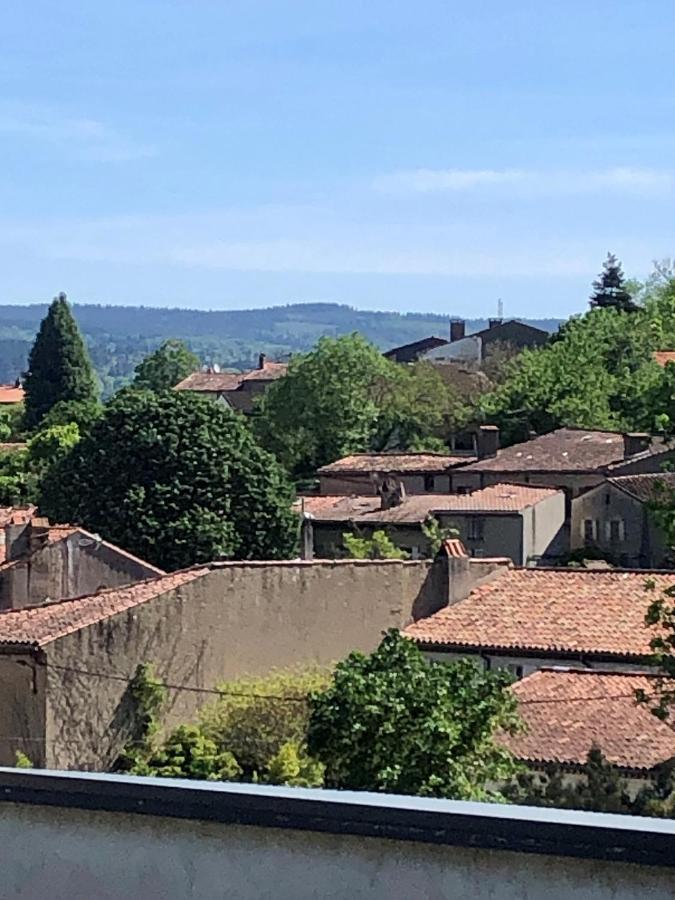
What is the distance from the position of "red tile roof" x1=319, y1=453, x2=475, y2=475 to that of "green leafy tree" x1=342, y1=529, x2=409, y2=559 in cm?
1159

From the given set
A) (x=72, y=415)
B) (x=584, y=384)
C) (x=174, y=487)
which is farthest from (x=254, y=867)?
(x=72, y=415)

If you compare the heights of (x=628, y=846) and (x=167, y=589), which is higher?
(x=628, y=846)

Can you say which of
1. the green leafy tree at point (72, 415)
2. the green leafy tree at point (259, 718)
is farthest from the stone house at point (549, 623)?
the green leafy tree at point (72, 415)

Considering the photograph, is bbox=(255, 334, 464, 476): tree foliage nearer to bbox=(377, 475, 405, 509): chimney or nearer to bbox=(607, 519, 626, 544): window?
bbox=(377, 475, 405, 509): chimney

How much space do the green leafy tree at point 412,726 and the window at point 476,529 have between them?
2134cm

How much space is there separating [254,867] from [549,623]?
17.7 m

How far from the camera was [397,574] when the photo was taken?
2273cm

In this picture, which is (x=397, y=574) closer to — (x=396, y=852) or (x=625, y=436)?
(x=396, y=852)

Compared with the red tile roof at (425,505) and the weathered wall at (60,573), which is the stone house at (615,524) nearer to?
the red tile roof at (425,505)

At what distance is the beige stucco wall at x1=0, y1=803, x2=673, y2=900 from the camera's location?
3.79 m

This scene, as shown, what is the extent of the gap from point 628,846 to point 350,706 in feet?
37.2

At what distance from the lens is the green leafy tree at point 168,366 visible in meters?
106

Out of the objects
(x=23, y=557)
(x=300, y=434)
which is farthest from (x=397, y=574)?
(x=300, y=434)

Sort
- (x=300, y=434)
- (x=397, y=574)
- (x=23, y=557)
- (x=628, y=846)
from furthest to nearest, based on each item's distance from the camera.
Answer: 1. (x=300, y=434)
2. (x=23, y=557)
3. (x=397, y=574)
4. (x=628, y=846)
